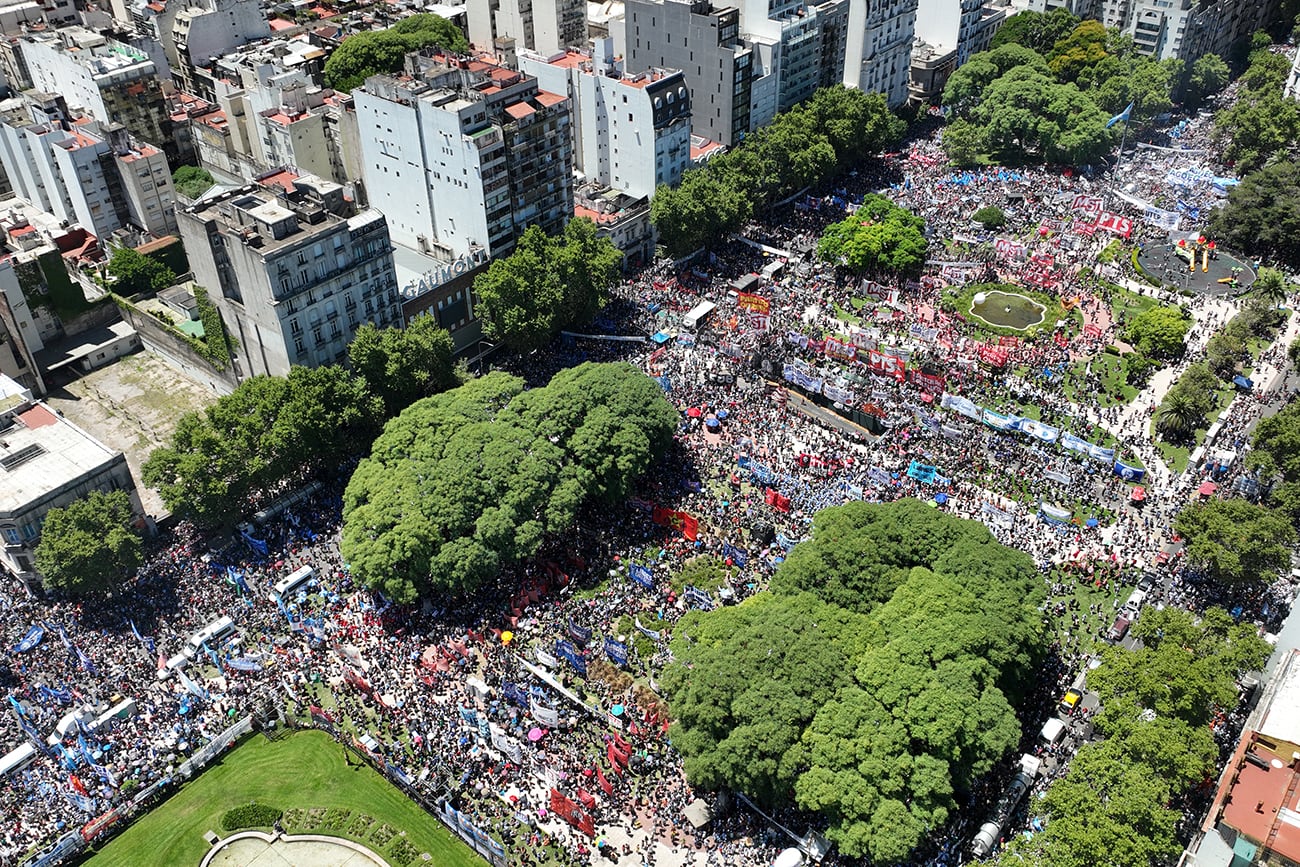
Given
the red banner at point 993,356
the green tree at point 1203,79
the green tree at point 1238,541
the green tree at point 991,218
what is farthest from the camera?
the green tree at point 1203,79

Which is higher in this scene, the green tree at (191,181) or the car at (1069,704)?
the green tree at (191,181)

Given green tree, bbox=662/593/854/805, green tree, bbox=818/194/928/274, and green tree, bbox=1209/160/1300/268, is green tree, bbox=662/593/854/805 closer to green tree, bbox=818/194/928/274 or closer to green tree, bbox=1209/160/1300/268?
green tree, bbox=818/194/928/274

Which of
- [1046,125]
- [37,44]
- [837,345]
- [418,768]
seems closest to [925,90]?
[1046,125]

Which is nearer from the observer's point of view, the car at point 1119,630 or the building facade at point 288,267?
the car at point 1119,630

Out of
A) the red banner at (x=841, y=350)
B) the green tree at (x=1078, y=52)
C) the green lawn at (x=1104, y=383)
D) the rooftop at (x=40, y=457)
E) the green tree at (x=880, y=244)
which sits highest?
the green tree at (x=1078, y=52)

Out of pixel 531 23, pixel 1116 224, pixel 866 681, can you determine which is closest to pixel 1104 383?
pixel 1116 224

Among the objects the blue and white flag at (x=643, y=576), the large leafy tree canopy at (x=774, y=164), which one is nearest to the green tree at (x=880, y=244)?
the large leafy tree canopy at (x=774, y=164)

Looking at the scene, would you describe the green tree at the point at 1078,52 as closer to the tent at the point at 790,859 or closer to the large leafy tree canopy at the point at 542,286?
the large leafy tree canopy at the point at 542,286

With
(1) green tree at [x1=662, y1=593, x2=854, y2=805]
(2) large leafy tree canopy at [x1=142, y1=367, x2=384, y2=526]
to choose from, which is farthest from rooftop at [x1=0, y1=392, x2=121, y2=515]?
(1) green tree at [x1=662, y1=593, x2=854, y2=805]
